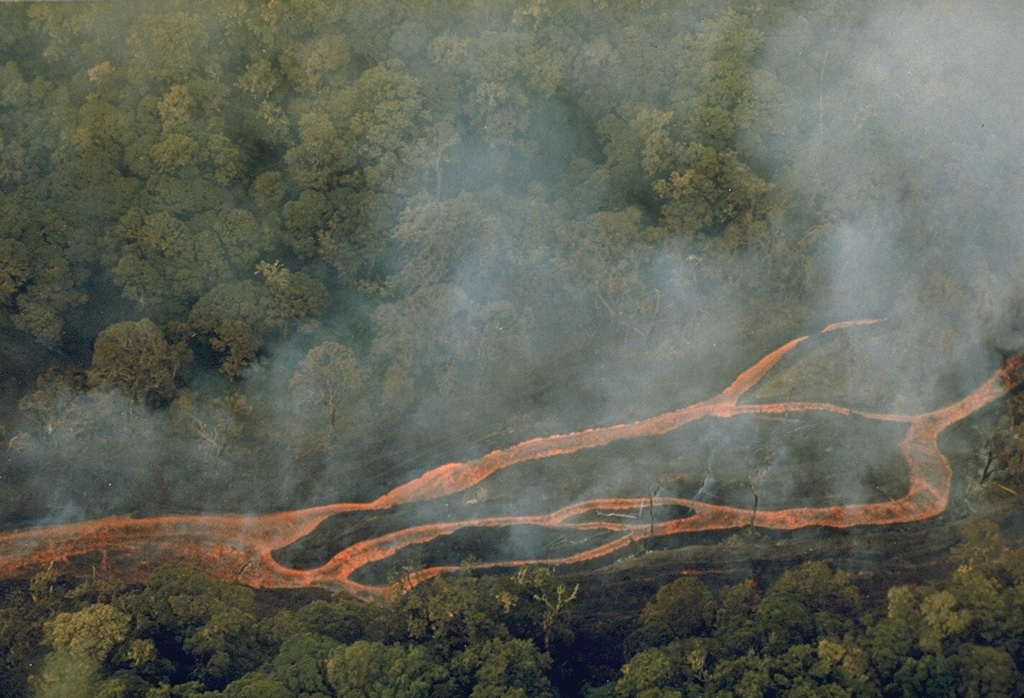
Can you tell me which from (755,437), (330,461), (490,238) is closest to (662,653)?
(755,437)

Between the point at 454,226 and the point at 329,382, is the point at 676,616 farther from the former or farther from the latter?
the point at 454,226

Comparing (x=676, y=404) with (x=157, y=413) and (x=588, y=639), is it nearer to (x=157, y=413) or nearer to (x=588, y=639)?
(x=588, y=639)

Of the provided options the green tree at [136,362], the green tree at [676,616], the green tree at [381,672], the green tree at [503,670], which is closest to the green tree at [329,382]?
the green tree at [136,362]

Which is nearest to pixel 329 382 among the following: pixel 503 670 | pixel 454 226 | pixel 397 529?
pixel 397 529

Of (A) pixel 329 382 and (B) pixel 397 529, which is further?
(A) pixel 329 382

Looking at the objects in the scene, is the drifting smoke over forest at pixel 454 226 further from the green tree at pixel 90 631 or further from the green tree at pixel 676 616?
the green tree at pixel 90 631

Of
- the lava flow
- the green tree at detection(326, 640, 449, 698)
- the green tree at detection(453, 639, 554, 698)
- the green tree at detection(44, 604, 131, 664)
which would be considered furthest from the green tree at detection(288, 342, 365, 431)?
the green tree at detection(453, 639, 554, 698)

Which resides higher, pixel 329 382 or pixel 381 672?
pixel 329 382
